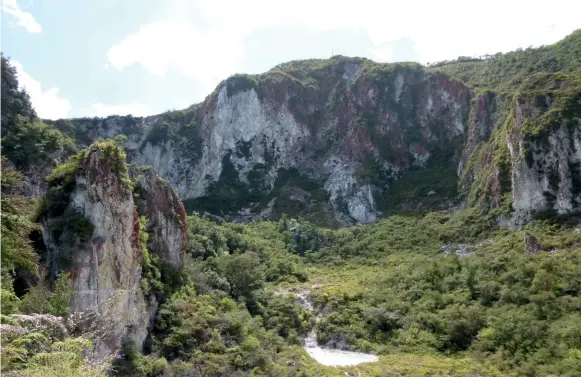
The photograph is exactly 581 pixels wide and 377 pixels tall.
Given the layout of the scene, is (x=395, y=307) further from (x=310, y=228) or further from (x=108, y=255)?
(x=310, y=228)

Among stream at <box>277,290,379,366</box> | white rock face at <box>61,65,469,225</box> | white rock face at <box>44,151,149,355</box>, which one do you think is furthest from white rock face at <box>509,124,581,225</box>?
white rock face at <box>44,151,149,355</box>

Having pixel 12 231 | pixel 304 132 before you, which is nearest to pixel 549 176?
pixel 304 132

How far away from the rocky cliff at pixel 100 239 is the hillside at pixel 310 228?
9 centimetres

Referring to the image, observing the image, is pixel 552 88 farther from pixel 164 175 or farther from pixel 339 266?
pixel 164 175

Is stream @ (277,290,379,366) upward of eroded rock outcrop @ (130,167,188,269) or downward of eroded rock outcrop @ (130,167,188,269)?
downward

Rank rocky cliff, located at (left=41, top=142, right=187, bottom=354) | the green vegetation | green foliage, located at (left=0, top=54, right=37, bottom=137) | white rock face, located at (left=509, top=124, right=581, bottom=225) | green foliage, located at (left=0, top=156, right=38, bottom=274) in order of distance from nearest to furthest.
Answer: green foliage, located at (left=0, top=156, right=38, bottom=274) → rocky cliff, located at (left=41, top=142, right=187, bottom=354) → the green vegetation → green foliage, located at (left=0, top=54, right=37, bottom=137) → white rock face, located at (left=509, top=124, right=581, bottom=225)

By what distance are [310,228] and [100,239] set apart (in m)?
37.0

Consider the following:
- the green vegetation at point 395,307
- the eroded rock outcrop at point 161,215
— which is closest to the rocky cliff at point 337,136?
the green vegetation at point 395,307

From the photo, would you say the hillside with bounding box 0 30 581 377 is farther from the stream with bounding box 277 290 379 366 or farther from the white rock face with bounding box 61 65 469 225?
the stream with bounding box 277 290 379 366

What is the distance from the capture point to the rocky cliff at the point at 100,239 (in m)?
17.4

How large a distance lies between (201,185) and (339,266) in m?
31.9

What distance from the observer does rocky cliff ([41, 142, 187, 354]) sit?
17359 millimetres

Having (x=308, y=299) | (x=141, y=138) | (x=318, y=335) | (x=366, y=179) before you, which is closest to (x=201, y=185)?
(x=141, y=138)

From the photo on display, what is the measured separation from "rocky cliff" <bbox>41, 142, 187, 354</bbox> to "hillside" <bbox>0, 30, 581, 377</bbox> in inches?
3.6
